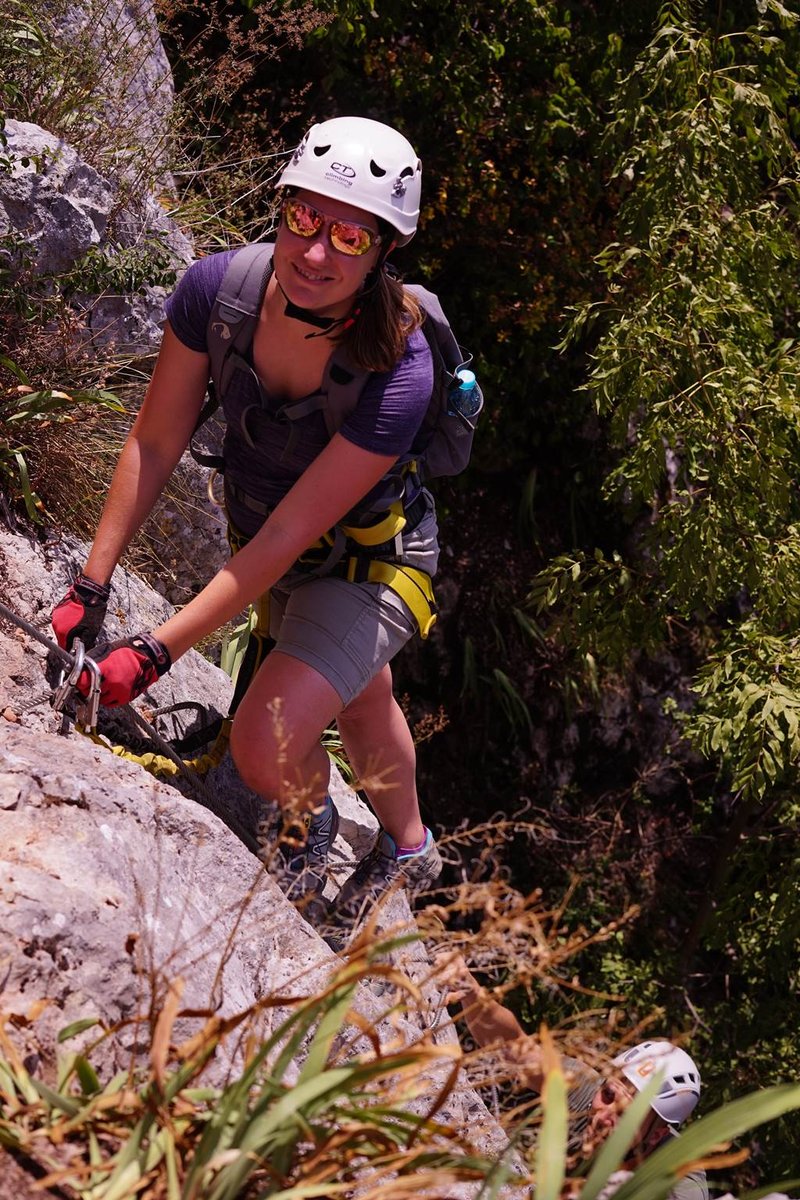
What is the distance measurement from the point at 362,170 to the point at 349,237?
7.0 inches

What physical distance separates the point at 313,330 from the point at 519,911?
68.9 inches

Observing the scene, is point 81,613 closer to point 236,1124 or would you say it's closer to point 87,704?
point 87,704

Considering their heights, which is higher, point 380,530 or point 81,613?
point 380,530

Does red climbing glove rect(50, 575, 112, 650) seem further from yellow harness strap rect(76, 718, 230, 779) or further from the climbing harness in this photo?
yellow harness strap rect(76, 718, 230, 779)

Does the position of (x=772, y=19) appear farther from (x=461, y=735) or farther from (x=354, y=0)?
(x=461, y=735)

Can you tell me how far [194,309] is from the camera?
310cm

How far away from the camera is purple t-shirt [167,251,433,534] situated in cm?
300

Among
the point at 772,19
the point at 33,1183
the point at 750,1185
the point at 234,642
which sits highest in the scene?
the point at 772,19

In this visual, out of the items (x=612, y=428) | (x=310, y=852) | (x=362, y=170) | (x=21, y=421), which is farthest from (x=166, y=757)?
(x=612, y=428)

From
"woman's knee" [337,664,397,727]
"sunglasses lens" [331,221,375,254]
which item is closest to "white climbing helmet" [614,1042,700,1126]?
"woman's knee" [337,664,397,727]

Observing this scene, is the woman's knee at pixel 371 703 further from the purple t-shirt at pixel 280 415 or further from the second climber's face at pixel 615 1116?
the second climber's face at pixel 615 1116

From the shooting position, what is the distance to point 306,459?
3.17m

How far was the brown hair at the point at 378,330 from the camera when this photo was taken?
301 centimetres

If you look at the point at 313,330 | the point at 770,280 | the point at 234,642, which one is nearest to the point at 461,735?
the point at 234,642
